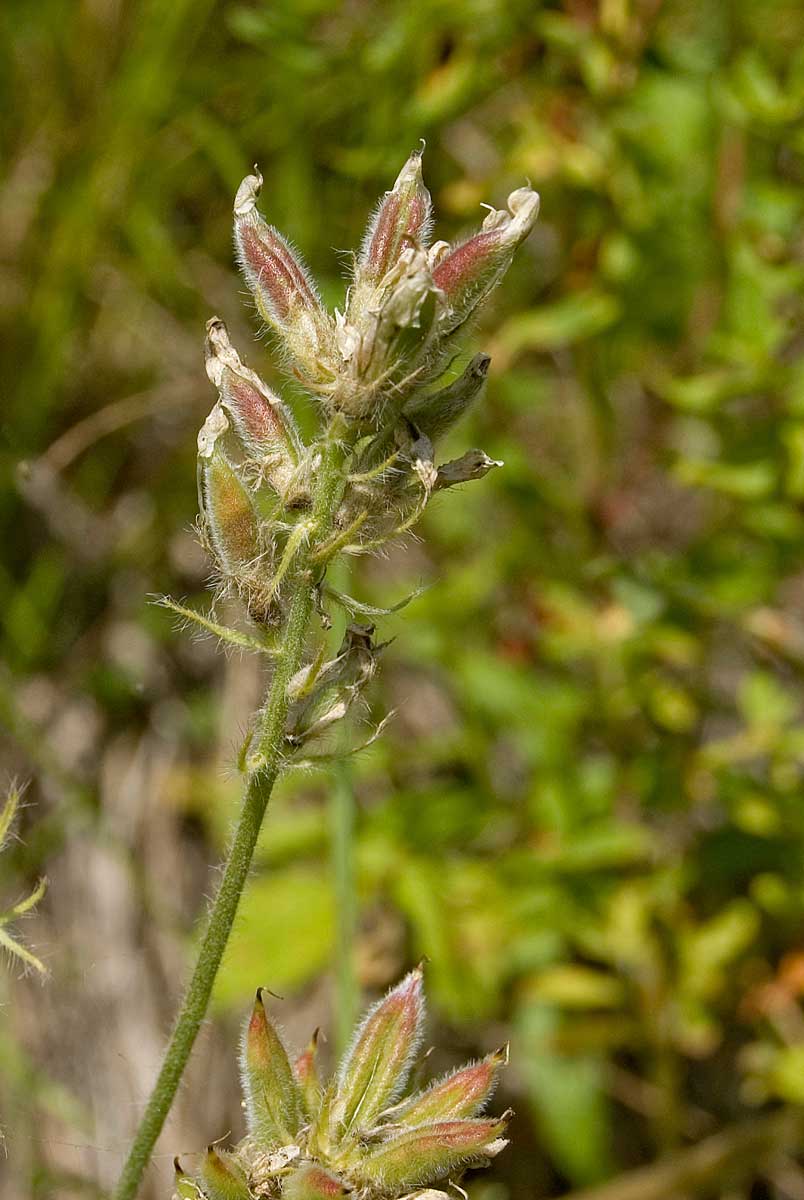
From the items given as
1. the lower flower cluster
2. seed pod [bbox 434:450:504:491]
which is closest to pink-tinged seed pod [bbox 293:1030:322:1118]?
the lower flower cluster

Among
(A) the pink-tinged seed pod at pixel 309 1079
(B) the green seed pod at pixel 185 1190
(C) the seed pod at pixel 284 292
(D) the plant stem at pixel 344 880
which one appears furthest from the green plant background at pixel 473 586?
(B) the green seed pod at pixel 185 1190

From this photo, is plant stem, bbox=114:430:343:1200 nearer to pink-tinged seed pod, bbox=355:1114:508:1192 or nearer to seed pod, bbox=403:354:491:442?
seed pod, bbox=403:354:491:442

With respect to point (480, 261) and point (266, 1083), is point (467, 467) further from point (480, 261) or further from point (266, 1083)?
point (266, 1083)

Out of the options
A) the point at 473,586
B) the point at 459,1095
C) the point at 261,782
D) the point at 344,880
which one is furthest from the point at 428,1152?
the point at 473,586

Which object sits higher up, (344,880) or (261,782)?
(261,782)

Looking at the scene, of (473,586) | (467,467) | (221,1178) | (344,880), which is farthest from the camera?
(473,586)

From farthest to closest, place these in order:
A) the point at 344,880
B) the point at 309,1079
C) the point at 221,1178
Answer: the point at 344,880
the point at 309,1079
the point at 221,1178

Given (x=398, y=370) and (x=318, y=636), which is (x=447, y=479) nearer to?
(x=398, y=370)

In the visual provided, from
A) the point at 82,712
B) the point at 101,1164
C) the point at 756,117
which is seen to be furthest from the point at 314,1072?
the point at 82,712
